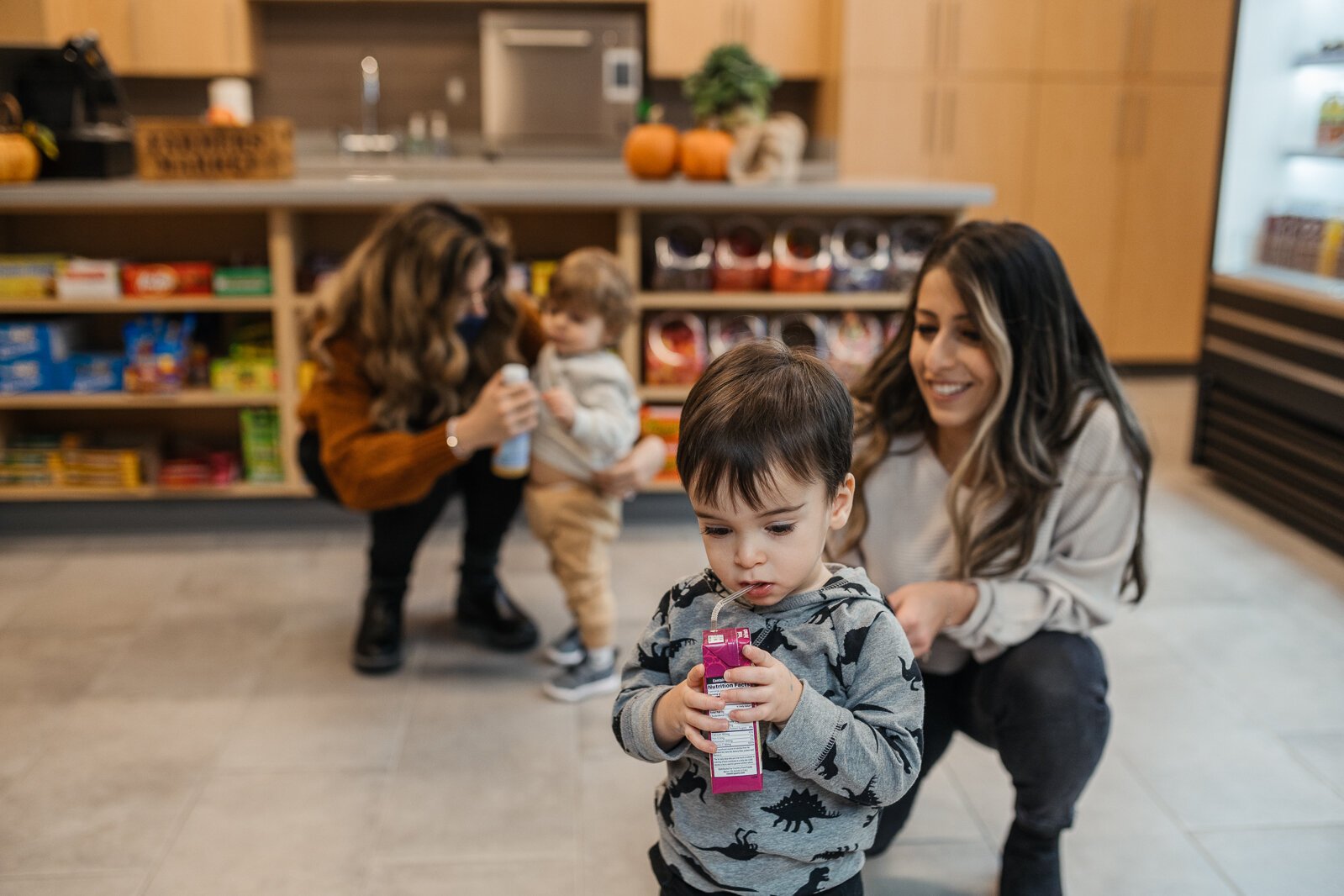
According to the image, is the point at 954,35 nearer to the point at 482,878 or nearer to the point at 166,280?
the point at 166,280

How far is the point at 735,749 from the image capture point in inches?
41.9

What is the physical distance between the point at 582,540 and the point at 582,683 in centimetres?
30

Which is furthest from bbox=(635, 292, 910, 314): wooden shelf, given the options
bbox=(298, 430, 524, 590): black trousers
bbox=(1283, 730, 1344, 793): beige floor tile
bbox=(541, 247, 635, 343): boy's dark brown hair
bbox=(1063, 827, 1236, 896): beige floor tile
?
bbox=(1063, 827, 1236, 896): beige floor tile

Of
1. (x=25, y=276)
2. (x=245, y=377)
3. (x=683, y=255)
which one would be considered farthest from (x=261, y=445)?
(x=683, y=255)

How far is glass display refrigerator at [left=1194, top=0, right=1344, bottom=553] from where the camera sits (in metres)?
3.42

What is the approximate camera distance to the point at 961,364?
1624mm

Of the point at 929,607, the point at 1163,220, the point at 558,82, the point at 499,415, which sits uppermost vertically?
the point at 558,82

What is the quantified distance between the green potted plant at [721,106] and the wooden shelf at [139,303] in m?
1.22

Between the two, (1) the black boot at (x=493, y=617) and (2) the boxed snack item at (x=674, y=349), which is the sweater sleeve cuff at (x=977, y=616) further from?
(2) the boxed snack item at (x=674, y=349)

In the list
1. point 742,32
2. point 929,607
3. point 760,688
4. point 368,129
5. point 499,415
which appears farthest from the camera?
point 368,129

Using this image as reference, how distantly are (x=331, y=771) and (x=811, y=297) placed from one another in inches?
72.5

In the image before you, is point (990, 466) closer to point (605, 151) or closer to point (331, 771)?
point (331, 771)

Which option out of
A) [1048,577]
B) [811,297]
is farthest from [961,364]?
[811,297]

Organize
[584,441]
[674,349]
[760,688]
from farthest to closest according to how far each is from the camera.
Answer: [674,349]
[584,441]
[760,688]
